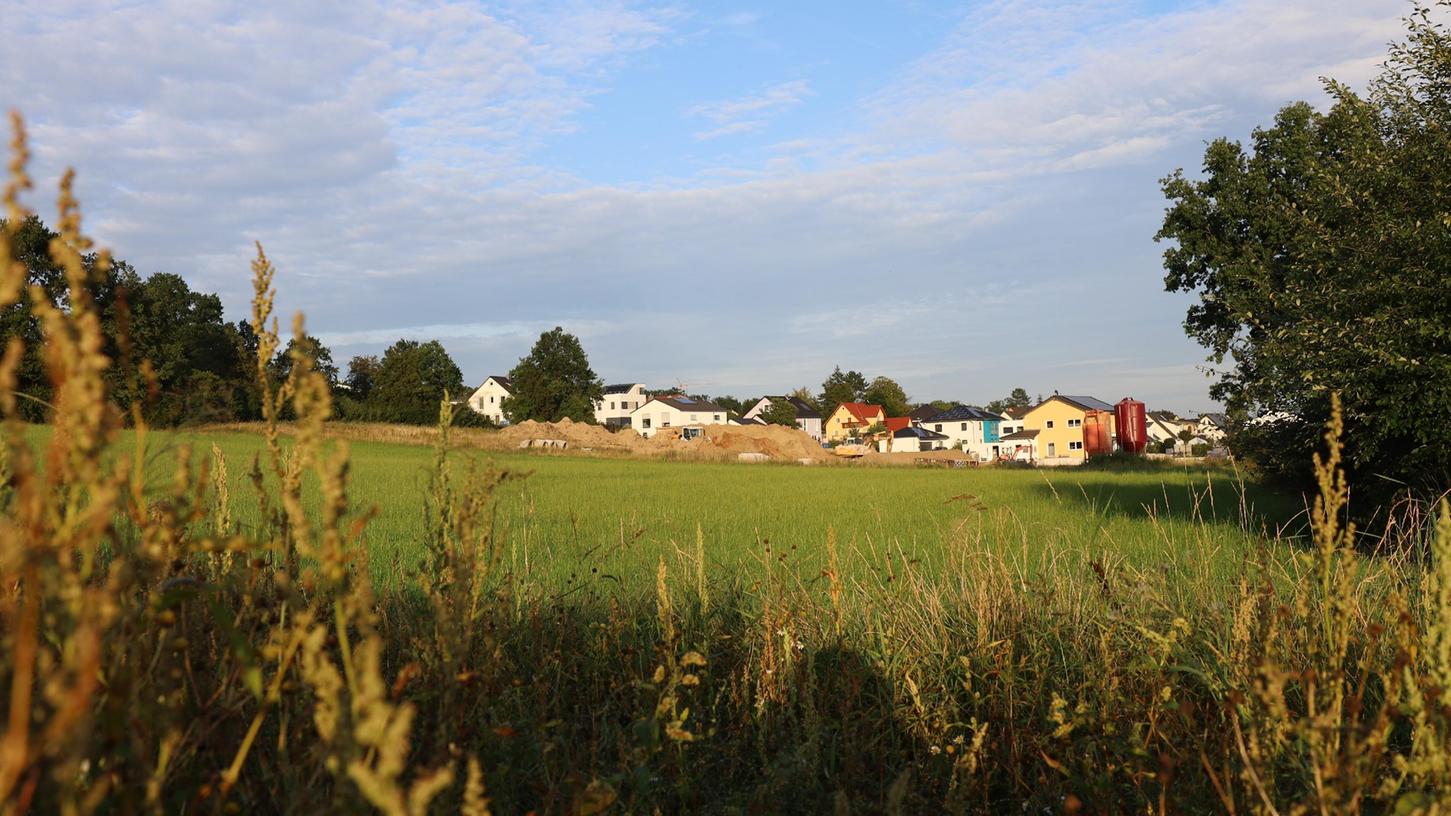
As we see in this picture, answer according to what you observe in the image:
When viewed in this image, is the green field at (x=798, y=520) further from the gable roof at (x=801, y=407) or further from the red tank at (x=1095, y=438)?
the gable roof at (x=801, y=407)

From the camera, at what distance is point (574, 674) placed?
4.43 meters

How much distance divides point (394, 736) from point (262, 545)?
32.4 inches

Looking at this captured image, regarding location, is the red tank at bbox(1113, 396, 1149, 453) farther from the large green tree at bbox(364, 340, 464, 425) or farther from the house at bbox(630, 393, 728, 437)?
the house at bbox(630, 393, 728, 437)

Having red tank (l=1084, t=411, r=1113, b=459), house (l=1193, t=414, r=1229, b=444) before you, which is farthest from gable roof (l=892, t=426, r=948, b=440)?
house (l=1193, t=414, r=1229, b=444)

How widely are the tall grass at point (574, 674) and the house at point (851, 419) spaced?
93.1 meters

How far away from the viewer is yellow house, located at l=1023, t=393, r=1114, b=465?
282 feet

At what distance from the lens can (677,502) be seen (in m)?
18.6

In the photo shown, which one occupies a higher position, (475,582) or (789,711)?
(475,582)

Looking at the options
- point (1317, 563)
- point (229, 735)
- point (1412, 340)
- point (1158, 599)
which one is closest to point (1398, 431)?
point (1412, 340)

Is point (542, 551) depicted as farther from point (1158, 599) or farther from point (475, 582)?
point (475, 582)

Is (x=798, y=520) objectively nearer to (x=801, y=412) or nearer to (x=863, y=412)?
(x=863, y=412)

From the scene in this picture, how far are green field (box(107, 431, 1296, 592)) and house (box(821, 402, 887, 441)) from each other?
70.6 metres

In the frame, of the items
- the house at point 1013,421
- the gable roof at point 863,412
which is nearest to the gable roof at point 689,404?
the gable roof at point 863,412

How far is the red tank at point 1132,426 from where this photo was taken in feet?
149
